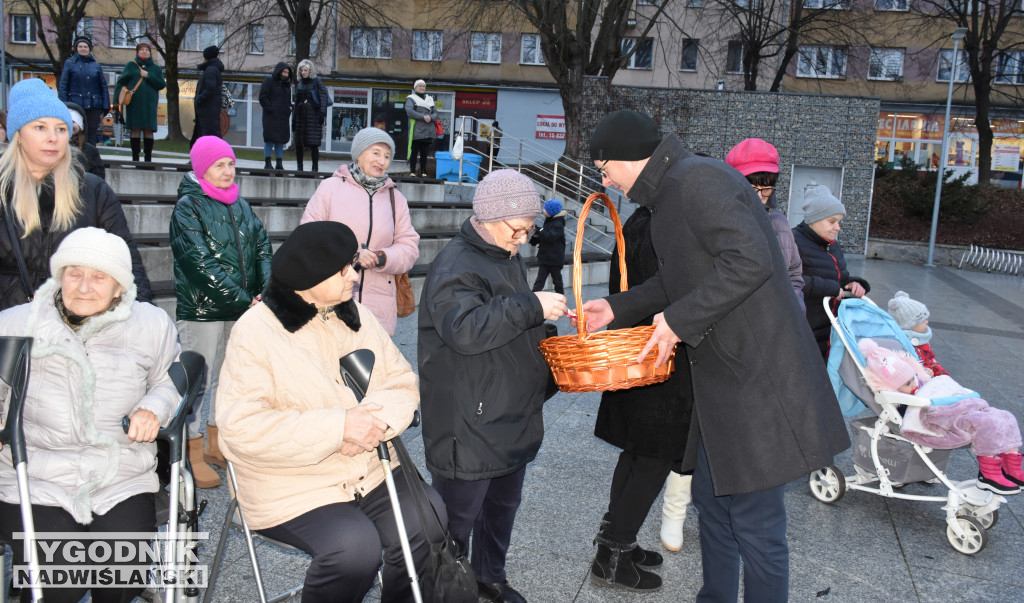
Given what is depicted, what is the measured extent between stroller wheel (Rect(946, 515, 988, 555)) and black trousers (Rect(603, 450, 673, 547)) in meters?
1.69

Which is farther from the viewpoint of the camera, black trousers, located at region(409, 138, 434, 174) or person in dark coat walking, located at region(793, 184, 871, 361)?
black trousers, located at region(409, 138, 434, 174)

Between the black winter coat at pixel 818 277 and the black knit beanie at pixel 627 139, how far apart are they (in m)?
2.37

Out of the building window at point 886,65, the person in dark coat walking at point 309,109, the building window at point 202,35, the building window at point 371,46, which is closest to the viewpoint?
the person in dark coat walking at point 309,109

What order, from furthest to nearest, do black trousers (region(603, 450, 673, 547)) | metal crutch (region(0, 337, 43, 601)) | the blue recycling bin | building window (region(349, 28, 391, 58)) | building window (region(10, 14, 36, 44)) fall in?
building window (region(10, 14, 36, 44)), building window (region(349, 28, 391, 58)), the blue recycling bin, black trousers (region(603, 450, 673, 547)), metal crutch (region(0, 337, 43, 601))

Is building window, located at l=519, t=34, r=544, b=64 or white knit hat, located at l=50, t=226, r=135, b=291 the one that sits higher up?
building window, located at l=519, t=34, r=544, b=64

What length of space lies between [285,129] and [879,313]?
36.5ft

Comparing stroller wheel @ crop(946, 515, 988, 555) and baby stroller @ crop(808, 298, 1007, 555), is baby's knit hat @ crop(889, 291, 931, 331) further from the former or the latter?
stroller wheel @ crop(946, 515, 988, 555)

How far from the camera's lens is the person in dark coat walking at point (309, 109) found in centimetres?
1348

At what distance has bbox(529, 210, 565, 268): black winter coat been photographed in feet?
38.0

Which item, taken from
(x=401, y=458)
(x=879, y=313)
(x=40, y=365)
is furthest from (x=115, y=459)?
(x=879, y=313)

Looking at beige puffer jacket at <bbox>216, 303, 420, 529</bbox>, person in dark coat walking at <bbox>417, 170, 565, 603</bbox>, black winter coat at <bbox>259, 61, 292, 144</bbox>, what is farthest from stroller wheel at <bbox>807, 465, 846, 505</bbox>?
black winter coat at <bbox>259, 61, 292, 144</bbox>

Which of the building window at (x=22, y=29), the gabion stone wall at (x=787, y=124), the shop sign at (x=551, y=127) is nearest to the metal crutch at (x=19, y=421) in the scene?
the gabion stone wall at (x=787, y=124)

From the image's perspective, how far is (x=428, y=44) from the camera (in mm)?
37250

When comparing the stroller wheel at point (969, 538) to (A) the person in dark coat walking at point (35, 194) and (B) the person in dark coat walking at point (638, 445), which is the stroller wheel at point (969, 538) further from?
(A) the person in dark coat walking at point (35, 194)
